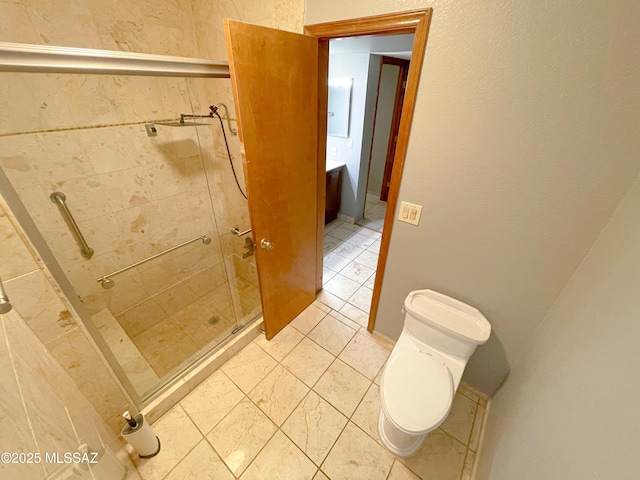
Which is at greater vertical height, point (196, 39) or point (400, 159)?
point (196, 39)

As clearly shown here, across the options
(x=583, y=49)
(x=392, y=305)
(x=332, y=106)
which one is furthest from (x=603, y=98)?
(x=332, y=106)

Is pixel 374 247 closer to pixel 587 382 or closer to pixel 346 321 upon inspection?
pixel 346 321

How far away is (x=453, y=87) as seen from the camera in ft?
3.48

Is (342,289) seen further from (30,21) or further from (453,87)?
(30,21)

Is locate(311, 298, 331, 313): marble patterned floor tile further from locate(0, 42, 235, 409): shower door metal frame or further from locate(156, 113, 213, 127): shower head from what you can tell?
locate(156, 113, 213, 127): shower head

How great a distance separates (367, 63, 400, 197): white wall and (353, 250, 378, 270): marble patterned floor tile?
1700 millimetres

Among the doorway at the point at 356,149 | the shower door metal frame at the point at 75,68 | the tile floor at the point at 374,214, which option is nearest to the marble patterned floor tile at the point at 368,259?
the doorway at the point at 356,149

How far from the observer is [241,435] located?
1359 millimetres

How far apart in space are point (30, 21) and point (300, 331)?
234cm

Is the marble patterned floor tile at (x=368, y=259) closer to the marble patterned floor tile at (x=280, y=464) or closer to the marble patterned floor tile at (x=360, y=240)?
the marble patterned floor tile at (x=360, y=240)

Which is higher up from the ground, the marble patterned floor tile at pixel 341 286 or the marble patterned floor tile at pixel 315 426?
the marble patterned floor tile at pixel 341 286

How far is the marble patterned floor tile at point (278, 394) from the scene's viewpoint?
4.80ft

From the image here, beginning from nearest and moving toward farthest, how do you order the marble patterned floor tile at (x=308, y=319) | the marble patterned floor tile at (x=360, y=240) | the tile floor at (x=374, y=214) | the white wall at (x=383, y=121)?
the marble patterned floor tile at (x=308, y=319)
the marble patterned floor tile at (x=360, y=240)
the white wall at (x=383, y=121)
the tile floor at (x=374, y=214)

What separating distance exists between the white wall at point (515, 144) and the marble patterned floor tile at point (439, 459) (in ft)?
1.55
